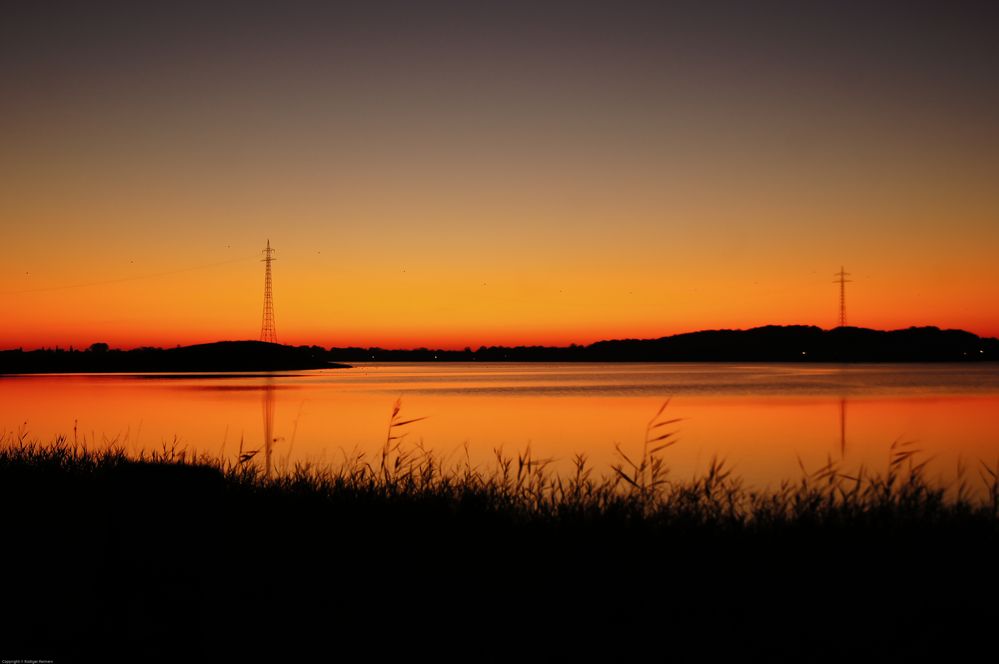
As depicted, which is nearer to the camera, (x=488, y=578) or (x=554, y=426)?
(x=488, y=578)

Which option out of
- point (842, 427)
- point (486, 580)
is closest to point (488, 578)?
point (486, 580)

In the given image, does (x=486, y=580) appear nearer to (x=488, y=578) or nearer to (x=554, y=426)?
(x=488, y=578)

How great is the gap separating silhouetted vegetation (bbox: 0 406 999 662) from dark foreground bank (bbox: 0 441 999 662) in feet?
0.08

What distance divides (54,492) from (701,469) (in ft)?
56.1

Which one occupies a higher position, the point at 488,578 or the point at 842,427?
the point at 488,578

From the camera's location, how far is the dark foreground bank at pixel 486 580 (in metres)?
6.58

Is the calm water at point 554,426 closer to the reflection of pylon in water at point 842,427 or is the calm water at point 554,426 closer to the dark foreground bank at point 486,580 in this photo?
the reflection of pylon in water at point 842,427

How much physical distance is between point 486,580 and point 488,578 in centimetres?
4

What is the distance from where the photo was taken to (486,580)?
7867 millimetres

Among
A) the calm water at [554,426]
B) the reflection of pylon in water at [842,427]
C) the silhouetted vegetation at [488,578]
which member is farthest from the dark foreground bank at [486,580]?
the reflection of pylon in water at [842,427]

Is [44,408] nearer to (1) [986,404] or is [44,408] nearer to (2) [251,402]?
(2) [251,402]

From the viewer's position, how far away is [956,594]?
7.54 m

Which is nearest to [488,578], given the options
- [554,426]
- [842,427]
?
[554,426]

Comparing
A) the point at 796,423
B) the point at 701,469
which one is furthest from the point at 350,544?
the point at 796,423
